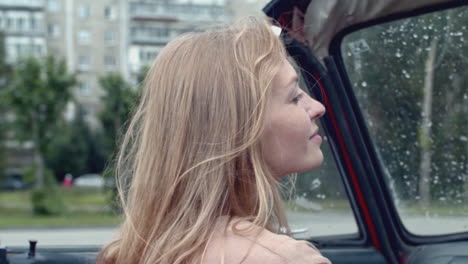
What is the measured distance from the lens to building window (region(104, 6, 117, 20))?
158 ft

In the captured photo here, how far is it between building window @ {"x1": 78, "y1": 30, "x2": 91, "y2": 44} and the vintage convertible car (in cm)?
4823

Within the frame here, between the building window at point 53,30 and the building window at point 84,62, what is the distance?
2483mm

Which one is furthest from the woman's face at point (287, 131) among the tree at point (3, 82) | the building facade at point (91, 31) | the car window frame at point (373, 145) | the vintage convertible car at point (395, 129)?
the building facade at point (91, 31)

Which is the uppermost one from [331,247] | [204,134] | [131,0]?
[204,134]

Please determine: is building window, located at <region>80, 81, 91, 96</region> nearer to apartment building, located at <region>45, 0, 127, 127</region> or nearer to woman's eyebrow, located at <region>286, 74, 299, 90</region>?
apartment building, located at <region>45, 0, 127, 127</region>

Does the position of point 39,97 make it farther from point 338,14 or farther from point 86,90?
point 86,90

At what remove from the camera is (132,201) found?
149 cm

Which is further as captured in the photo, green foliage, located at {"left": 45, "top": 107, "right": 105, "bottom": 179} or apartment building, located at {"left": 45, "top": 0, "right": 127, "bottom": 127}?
apartment building, located at {"left": 45, "top": 0, "right": 127, "bottom": 127}

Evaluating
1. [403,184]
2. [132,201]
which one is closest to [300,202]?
[403,184]

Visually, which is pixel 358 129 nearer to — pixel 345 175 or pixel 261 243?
pixel 345 175

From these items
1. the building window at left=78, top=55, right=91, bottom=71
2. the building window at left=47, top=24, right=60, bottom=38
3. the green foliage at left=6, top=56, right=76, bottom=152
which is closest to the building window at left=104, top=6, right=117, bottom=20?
the building window at left=78, top=55, right=91, bottom=71

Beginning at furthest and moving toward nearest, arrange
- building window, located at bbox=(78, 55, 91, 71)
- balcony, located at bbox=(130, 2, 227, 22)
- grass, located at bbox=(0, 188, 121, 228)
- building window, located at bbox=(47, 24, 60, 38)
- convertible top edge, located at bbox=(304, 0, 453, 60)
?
building window, located at bbox=(47, 24, 60, 38) → building window, located at bbox=(78, 55, 91, 71) → balcony, located at bbox=(130, 2, 227, 22) → grass, located at bbox=(0, 188, 121, 228) → convertible top edge, located at bbox=(304, 0, 453, 60)

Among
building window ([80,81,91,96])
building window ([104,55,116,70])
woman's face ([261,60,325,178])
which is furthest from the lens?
building window ([80,81,91,96])

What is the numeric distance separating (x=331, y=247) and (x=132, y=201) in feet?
4.45
